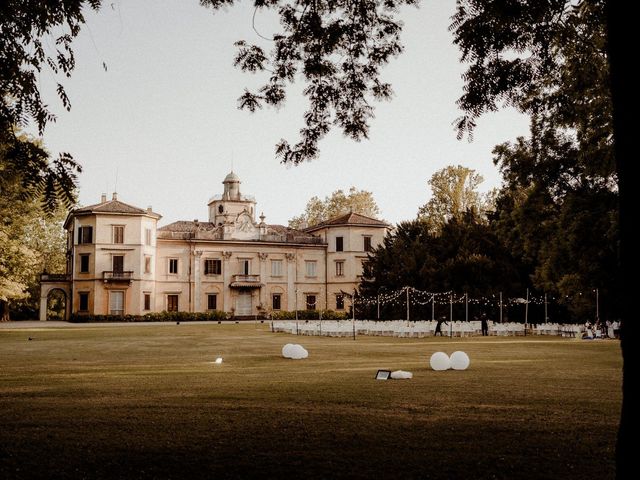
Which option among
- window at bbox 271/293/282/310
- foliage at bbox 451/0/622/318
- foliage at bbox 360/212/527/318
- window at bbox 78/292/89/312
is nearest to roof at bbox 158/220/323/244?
window at bbox 271/293/282/310

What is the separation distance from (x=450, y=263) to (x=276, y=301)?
2735 cm

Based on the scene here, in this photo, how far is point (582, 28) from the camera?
9.34 m

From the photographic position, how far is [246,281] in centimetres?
6291

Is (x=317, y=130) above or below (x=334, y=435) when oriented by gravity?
above

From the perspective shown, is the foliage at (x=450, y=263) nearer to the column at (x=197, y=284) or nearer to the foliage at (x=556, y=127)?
the foliage at (x=556, y=127)

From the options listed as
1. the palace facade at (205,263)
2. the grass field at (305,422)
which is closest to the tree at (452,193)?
the palace facade at (205,263)

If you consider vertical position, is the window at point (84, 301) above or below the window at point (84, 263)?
below

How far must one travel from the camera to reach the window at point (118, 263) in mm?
57281

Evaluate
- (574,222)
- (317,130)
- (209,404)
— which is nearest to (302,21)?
(317,130)

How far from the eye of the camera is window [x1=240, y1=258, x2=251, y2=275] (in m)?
63.6

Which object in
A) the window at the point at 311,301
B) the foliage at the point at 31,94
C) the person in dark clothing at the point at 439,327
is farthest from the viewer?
the window at the point at 311,301

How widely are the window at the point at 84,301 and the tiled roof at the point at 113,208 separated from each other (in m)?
7.36

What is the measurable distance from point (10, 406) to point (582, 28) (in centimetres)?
1055

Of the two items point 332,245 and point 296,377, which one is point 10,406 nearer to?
point 296,377
